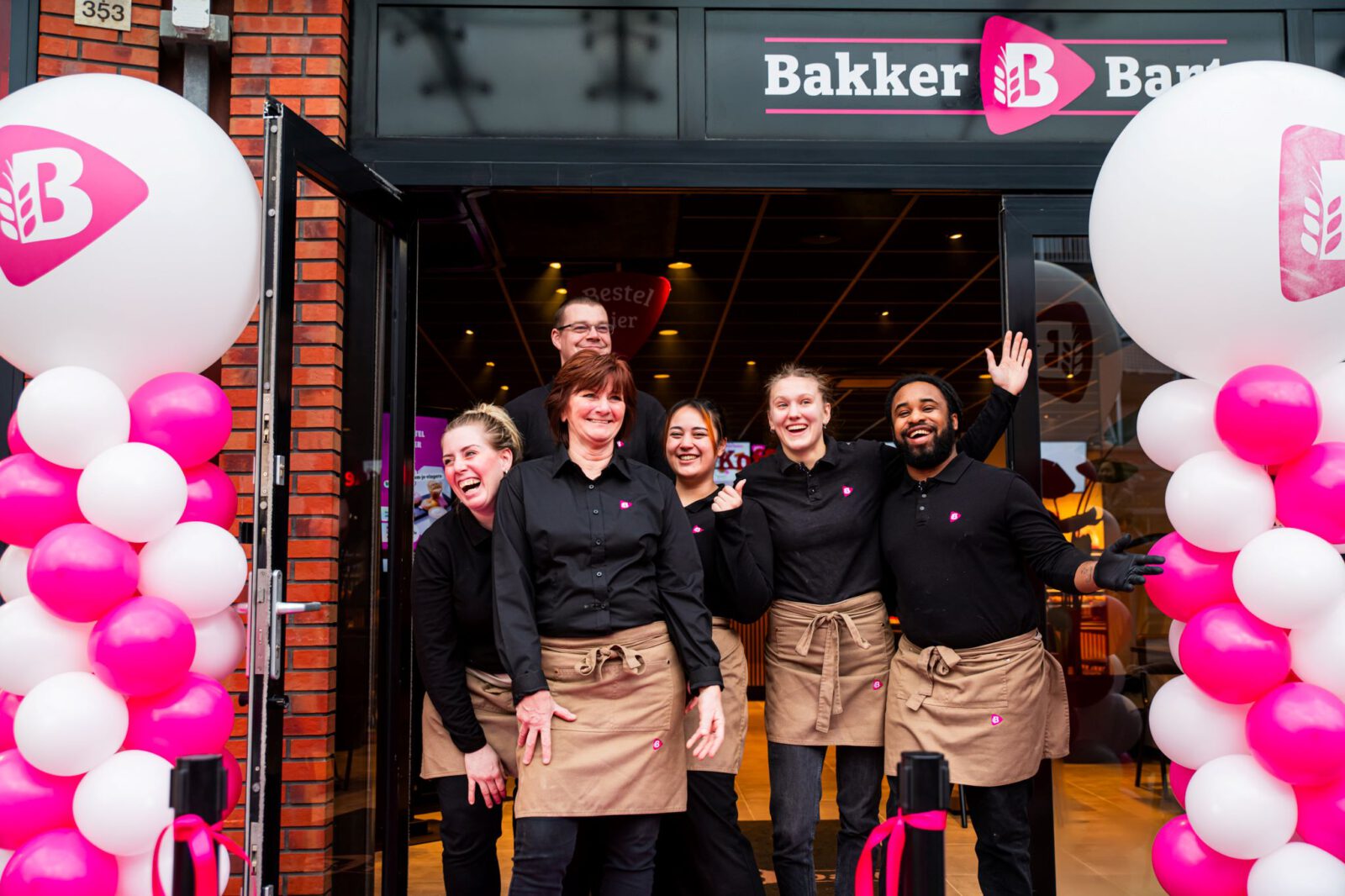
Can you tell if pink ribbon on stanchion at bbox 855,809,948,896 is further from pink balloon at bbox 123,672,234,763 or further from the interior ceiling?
the interior ceiling

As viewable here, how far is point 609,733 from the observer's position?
2.72 meters

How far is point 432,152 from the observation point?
3.76 metres

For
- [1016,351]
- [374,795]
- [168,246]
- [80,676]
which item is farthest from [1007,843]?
[168,246]

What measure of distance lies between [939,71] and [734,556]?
1933 millimetres

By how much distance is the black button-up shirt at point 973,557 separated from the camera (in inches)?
121

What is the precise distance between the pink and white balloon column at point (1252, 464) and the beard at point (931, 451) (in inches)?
23.2

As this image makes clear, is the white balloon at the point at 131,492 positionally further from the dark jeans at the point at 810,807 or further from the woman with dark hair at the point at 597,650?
the dark jeans at the point at 810,807

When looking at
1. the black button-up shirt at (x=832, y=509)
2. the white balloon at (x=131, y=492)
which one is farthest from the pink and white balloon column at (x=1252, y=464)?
the white balloon at (x=131, y=492)

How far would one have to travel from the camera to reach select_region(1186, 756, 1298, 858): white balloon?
97.0 inches

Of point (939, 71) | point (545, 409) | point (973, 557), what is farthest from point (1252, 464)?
point (545, 409)

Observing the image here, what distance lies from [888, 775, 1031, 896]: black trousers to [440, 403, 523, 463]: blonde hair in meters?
1.42

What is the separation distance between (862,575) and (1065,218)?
148 centimetres

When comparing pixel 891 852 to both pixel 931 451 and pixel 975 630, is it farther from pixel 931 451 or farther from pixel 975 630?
pixel 931 451

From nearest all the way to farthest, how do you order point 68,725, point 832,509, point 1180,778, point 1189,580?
1. point 68,725
2. point 1189,580
3. point 1180,778
4. point 832,509
